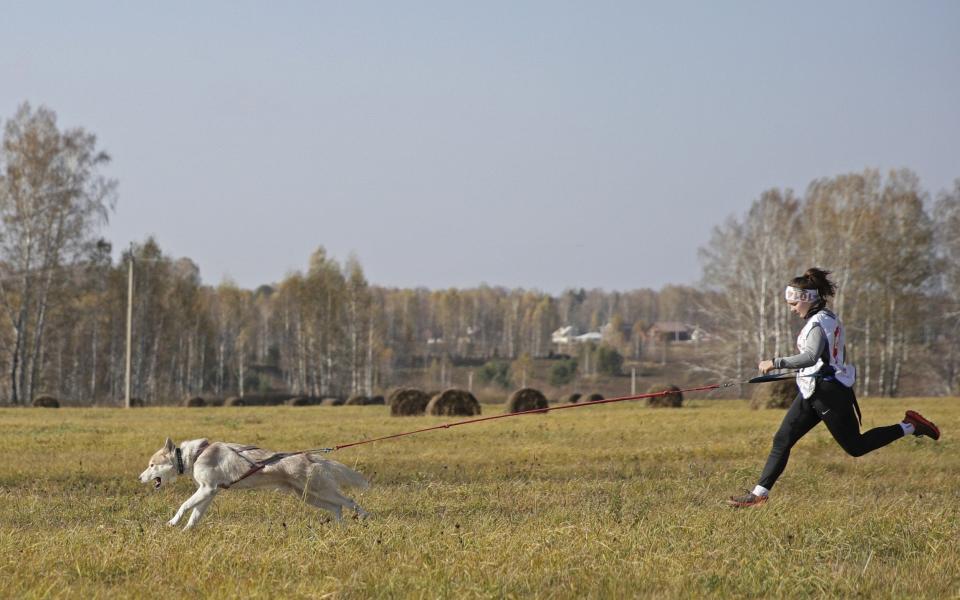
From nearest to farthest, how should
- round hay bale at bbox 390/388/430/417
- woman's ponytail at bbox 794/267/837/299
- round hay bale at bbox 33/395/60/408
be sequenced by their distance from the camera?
woman's ponytail at bbox 794/267/837/299 → round hay bale at bbox 390/388/430/417 → round hay bale at bbox 33/395/60/408

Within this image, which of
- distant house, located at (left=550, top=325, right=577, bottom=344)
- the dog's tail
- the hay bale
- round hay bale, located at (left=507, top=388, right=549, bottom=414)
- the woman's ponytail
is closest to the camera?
the dog's tail

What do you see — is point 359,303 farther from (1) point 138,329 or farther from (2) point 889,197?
(2) point 889,197

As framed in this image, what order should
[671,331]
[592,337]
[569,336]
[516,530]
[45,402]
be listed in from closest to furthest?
[516,530], [45,402], [671,331], [592,337], [569,336]

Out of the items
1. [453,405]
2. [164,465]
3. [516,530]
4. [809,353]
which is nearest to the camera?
[516,530]

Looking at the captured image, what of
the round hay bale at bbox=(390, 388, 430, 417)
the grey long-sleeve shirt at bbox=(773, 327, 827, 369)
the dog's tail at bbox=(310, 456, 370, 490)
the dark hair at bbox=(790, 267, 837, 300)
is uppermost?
the dark hair at bbox=(790, 267, 837, 300)

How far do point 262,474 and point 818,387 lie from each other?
4.75m

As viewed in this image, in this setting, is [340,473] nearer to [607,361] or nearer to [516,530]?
[516,530]

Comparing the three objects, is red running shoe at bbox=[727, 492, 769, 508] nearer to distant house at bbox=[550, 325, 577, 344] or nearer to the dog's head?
the dog's head

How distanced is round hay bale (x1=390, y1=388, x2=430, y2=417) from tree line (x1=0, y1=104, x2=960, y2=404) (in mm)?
17804

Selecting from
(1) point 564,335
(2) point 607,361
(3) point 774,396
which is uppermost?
(1) point 564,335

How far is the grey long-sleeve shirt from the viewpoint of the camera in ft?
29.2

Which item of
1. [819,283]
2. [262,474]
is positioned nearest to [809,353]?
[819,283]

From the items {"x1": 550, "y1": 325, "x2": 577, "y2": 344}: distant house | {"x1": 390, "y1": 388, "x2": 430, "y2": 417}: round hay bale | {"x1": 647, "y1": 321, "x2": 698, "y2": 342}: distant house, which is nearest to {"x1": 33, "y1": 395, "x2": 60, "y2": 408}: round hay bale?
{"x1": 390, "y1": 388, "x2": 430, "y2": 417}: round hay bale

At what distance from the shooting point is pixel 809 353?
9016 millimetres
